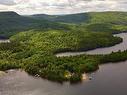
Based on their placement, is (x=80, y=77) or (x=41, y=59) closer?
(x=80, y=77)

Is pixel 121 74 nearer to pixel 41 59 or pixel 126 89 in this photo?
pixel 126 89

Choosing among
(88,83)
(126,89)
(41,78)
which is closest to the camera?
(126,89)

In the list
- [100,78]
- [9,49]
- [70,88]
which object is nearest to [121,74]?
[100,78]

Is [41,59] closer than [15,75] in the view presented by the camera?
No

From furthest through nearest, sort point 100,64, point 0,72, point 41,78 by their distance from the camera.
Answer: point 100,64, point 0,72, point 41,78

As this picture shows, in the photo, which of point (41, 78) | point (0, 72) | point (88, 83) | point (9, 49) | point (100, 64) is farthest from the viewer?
point (9, 49)

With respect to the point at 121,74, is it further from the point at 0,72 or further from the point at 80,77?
the point at 0,72

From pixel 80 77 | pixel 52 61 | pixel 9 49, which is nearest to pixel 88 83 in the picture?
pixel 80 77

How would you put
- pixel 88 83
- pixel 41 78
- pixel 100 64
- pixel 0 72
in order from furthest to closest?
pixel 100 64 < pixel 0 72 < pixel 41 78 < pixel 88 83
